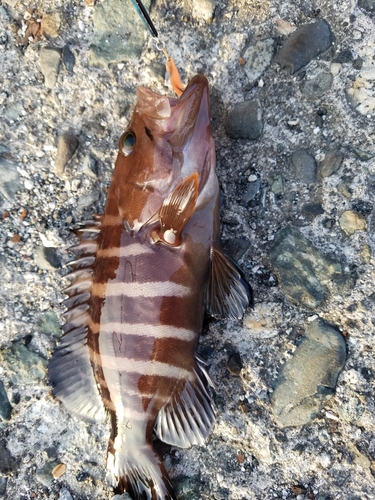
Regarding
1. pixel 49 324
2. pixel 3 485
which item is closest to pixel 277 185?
pixel 49 324

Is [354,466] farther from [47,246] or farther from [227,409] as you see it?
[47,246]

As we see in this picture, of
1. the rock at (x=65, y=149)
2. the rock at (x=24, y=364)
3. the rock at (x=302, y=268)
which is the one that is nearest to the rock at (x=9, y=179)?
the rock at (x=65, y=149)

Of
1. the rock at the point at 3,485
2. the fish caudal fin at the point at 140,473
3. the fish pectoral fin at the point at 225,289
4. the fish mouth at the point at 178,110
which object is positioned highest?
the fish mouth at the point at 178,110

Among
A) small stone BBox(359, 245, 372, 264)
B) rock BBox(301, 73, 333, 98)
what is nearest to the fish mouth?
rock BBox(301, 73, 333, 98)

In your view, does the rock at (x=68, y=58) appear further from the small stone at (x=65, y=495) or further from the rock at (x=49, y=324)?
the small stone at (x=65, y=495)

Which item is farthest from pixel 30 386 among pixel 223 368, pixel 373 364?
pixel 373 364

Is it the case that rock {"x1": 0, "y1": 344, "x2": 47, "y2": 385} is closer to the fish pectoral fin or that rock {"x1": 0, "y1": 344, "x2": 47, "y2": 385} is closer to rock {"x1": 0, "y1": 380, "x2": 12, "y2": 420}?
rock {"x1": 0, "y1": 380, "x2": 12, "y2": 420}

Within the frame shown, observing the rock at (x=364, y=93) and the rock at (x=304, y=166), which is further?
the rock at (x=304, y=166)
